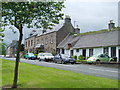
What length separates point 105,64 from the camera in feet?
85.4

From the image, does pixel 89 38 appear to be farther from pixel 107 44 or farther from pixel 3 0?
pixel 3 0

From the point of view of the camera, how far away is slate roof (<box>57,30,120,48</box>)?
120 ft

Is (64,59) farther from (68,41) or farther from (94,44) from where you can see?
(68,41)

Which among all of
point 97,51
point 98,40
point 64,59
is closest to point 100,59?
point 64,59

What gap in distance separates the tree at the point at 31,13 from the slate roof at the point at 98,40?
27893mm

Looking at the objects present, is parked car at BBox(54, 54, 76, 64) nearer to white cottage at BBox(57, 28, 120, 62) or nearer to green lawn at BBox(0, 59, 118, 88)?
white cottage at BBox(57, 28, 120, 62)

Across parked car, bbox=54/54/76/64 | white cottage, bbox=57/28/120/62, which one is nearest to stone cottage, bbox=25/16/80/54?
white cottage, bbox=57/28/120/62

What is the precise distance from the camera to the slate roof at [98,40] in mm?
36509

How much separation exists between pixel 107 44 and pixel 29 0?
30334 mm

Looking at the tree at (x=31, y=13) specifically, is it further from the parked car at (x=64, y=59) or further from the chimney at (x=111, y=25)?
the chimney at (x=111, y=25)

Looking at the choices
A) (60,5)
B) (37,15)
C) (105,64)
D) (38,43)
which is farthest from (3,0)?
(38,43)

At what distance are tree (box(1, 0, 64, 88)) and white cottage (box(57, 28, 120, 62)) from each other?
2742cm

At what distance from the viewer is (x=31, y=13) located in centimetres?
761

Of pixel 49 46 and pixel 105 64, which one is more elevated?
pixel 49 46
